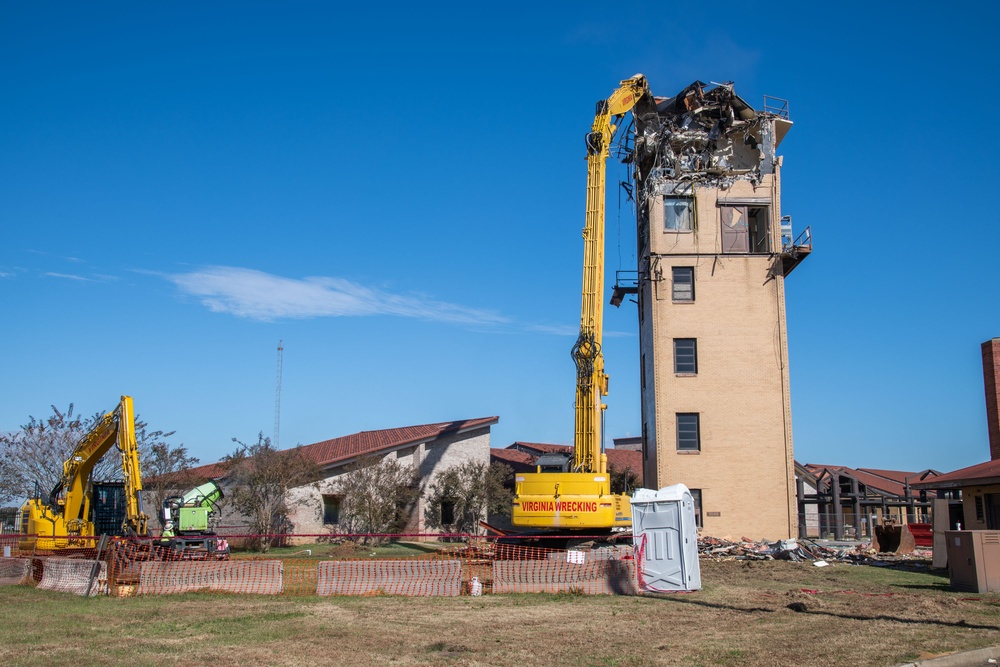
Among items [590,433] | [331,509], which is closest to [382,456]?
[331,509]

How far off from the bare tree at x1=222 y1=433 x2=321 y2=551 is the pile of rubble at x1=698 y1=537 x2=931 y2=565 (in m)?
15.4

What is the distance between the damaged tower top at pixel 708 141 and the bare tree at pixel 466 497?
45.2ft

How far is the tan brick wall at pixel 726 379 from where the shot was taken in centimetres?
3269

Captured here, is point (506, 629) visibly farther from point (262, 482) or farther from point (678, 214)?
point (678, 214)

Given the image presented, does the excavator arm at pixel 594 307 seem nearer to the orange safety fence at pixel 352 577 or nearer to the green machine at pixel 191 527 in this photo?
the orange safety fence at pixel 352 577

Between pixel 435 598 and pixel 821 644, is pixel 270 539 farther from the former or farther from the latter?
pixel 821 644

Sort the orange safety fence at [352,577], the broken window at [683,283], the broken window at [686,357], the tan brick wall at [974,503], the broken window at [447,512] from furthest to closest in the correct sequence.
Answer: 1. the broken window at [447,512]
2. the broken window at [683,283]
3. the broken window at [686,357]
4. the tan brick wall at [974,503]
5. the orange safety fence at [352,577]

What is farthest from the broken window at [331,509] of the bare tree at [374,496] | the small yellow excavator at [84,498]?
the small yellow excavator at [84,498]

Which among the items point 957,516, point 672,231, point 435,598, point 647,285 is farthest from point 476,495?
point 957,516

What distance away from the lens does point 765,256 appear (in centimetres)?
3416

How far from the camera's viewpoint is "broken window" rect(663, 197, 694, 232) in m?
34.9

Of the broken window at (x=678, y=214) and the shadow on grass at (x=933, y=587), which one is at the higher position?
the broken window at (x=678, y=214)

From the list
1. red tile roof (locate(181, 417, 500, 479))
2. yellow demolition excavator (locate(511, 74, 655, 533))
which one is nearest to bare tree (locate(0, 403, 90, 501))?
red tile roof (locate(181, 417, 500, 479))

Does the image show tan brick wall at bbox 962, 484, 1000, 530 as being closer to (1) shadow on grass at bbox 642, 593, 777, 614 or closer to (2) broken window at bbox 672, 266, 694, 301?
(2) broken window at bbox 672, 266, 694, 301
